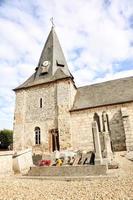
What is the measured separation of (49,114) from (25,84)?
5.44 m

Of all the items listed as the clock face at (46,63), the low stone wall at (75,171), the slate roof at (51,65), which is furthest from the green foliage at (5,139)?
the low stone wall at (75,171)

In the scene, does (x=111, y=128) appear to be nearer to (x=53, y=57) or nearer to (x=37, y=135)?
(x=37, y=135)

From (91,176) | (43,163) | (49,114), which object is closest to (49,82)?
(49,114)

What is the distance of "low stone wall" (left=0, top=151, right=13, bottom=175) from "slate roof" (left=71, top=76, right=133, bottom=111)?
1177 cm

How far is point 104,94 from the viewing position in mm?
20938

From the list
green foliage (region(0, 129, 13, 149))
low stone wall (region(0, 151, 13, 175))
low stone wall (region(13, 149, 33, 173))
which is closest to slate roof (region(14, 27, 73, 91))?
low stone wall (region(13, 149, 33, 173))

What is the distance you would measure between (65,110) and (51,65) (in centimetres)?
652

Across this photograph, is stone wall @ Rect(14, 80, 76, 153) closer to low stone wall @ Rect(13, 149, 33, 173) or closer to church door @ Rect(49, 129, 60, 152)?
church door @ Rect(49, 129, 60, 152)

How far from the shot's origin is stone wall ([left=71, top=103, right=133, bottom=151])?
1744 centimetres

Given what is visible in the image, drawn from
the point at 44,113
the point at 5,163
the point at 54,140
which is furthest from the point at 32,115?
the point at 5,163

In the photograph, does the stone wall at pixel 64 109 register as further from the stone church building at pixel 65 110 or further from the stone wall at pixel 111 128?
the stone wall at pixel 111 128

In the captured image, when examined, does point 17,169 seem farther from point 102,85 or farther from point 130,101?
point 102,85

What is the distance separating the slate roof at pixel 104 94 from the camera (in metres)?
19.2

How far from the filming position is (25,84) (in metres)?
23.1
